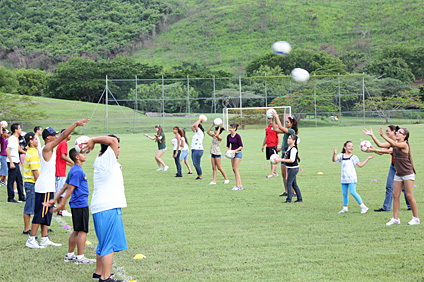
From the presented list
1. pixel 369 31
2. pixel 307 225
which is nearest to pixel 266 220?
pixel 307 225

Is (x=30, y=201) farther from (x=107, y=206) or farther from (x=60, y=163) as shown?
(x=107, y=206)

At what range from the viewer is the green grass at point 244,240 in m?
6.14

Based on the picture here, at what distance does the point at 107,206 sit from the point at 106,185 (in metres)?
0.24

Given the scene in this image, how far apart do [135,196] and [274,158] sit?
3.81 meters

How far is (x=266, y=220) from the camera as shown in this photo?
360 inches

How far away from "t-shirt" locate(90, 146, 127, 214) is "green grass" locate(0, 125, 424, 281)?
105 cm

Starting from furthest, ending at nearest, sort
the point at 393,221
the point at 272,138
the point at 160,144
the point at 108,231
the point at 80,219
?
the point at 160,144 < the point at 272,138 < the point at 393,221 < the point at 80,219 < the point at 108,231

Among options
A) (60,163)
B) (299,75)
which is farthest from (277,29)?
(60,163)

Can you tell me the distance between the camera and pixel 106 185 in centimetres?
568

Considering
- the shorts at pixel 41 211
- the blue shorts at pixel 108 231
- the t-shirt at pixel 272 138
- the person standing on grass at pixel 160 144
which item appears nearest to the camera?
the blue shorts at pixel 108 231

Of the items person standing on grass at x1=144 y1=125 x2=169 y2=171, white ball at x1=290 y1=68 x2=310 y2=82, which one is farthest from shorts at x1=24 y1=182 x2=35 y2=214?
white ball at x1=290 y1=68 x2=310 y2=82

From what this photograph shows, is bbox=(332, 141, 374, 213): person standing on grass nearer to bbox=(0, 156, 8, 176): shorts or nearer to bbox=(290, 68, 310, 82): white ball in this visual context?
bbox=(0, 156, 8, 176): shorts

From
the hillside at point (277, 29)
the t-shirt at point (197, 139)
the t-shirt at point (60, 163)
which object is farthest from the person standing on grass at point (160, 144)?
the hillside at point (277, 29)

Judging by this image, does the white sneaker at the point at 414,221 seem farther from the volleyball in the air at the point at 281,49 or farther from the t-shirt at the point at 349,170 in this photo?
the volleyball in the air at the point at 281,49
